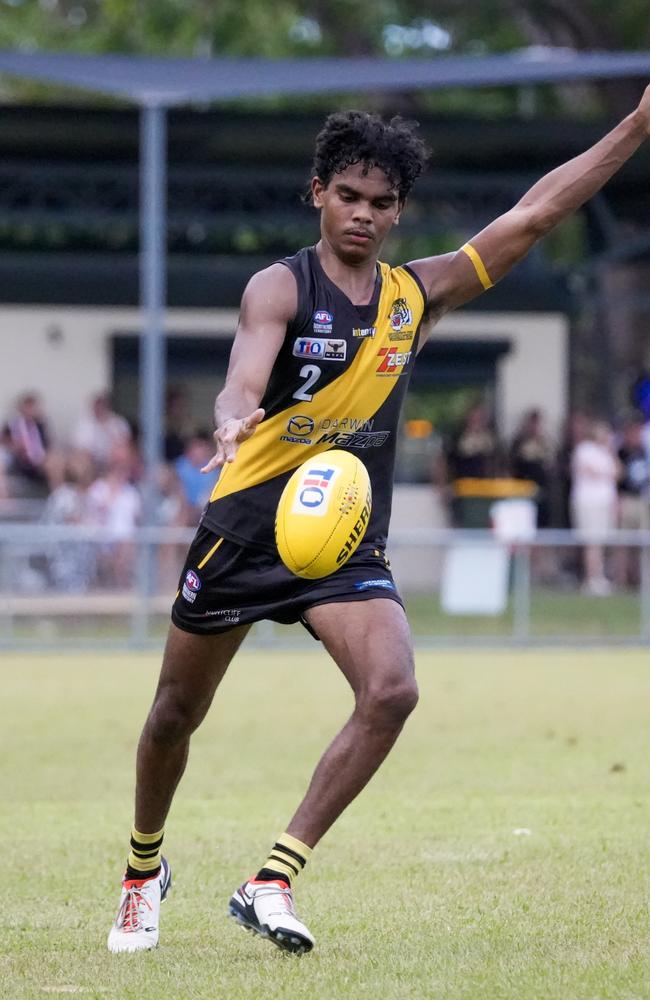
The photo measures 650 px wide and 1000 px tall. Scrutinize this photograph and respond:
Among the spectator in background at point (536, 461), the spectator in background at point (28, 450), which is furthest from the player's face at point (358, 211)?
the spectator in background at point (536, 461)

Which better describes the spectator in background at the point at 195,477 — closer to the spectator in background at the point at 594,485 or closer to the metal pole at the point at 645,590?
the spectator in background at the point at 594,485

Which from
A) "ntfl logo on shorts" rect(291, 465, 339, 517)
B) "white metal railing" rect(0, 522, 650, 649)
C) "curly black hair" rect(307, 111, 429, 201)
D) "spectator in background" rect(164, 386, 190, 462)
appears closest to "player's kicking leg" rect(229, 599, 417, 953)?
"ntfl logo on shorts" rect(291, 465, 339, 517)

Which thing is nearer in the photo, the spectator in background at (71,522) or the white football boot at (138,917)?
the white football boot at (138,917)

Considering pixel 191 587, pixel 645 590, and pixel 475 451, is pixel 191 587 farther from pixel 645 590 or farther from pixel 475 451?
pixel 475 451

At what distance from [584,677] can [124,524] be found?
6.69 m

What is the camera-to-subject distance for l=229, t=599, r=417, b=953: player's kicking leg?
17.7ft

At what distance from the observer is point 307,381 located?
18.9ft

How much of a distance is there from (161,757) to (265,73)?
14739mm

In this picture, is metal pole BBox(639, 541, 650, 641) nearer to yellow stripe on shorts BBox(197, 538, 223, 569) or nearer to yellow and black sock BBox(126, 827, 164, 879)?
yellow and black sock BBox(126, 827, 164, 879)

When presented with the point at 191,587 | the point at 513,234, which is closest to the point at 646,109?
the point at 513,234

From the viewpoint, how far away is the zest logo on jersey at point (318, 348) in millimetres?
5727

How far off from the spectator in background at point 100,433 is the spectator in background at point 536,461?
200 inches

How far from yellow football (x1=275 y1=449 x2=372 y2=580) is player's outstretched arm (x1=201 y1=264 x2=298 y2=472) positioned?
0.84 feet

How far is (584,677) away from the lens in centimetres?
1592
